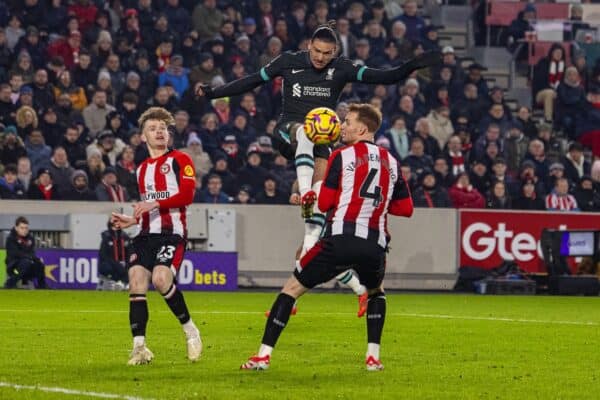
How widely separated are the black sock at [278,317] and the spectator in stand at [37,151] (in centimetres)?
1529

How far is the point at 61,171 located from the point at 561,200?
31.3 feet

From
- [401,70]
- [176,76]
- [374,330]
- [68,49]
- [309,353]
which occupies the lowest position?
[309,353]

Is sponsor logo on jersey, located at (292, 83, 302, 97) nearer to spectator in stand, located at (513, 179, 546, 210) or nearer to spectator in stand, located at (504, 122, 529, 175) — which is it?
spectator in stand, located at (513, 179, 546, 210)

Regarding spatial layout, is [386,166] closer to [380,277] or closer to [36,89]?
[380,277]

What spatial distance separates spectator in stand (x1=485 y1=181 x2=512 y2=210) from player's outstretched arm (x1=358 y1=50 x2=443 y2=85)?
13.6 m

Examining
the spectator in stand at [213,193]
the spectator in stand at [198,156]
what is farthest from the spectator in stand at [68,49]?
the spectator in stand at [213,193]

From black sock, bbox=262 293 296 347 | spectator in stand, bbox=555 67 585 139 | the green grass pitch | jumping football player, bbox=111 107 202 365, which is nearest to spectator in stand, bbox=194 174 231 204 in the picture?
the green grass pitch

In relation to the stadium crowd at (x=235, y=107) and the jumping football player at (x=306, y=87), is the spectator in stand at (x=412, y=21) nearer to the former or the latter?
the stadium crowd at (x=235, y=107)

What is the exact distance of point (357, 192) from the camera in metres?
10.2

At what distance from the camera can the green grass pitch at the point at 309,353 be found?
941 centimetres

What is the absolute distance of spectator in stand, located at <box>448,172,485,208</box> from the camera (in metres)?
26.7

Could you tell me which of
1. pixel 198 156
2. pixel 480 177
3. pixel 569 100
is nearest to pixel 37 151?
pixel 198 156

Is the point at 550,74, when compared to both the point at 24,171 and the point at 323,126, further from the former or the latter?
the point at 323,126

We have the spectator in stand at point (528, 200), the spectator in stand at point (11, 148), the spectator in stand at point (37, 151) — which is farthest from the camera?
the spectator in stand at point (528, 200)
